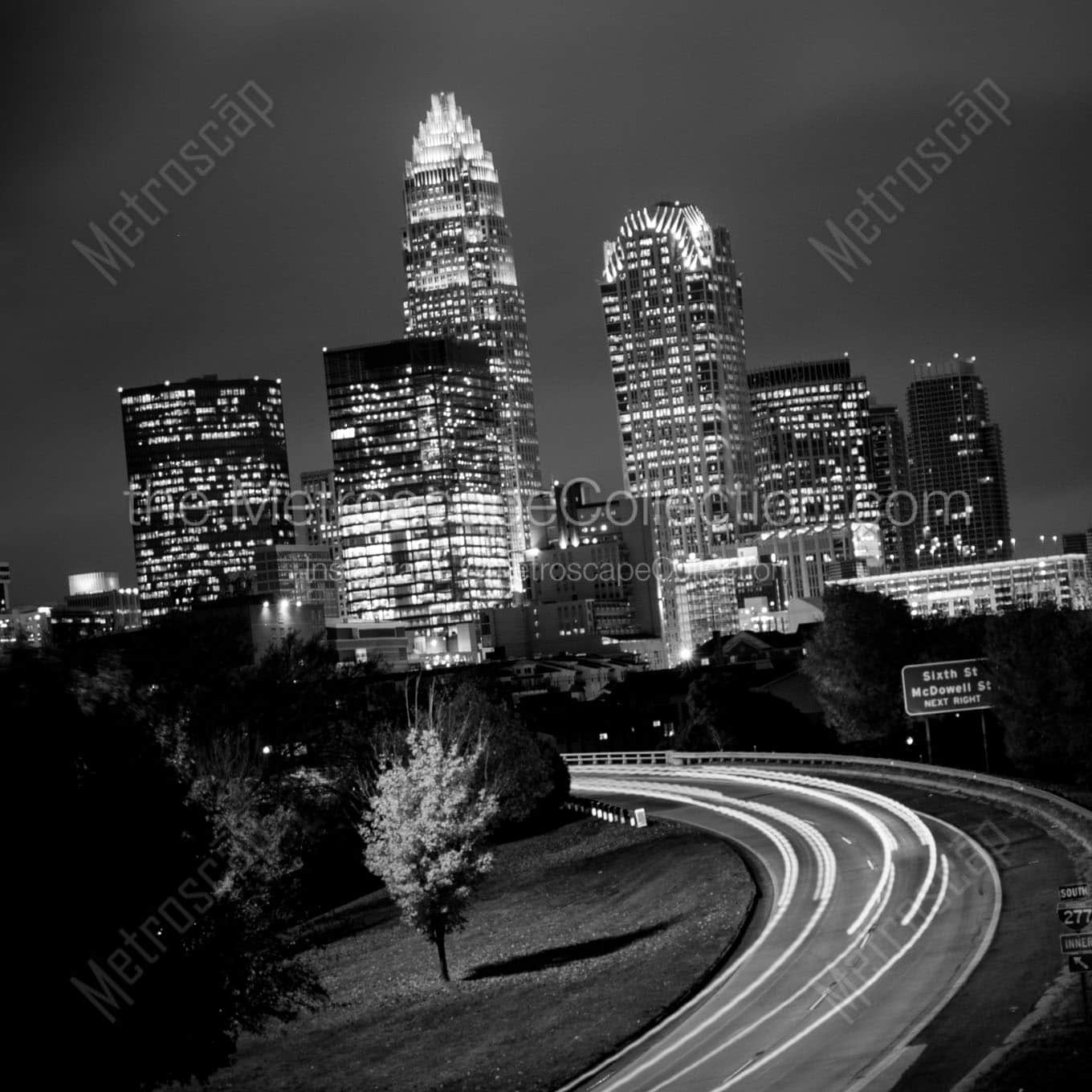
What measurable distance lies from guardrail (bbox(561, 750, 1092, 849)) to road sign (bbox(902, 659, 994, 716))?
2.55m

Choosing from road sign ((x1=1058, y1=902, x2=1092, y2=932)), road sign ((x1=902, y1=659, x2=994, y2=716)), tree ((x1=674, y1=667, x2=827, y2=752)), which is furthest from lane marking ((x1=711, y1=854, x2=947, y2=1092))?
tree ((x1=674, y1=667, x2=827, y2=752))

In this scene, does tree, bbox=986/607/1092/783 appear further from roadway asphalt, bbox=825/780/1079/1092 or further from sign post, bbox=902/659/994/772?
roadway asphalt, bbox=825/780/1079/1092

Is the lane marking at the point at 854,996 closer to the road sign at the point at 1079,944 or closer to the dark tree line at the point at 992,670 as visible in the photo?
the road sign at the point at 1079,944

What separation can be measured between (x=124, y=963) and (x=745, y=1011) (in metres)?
13.8


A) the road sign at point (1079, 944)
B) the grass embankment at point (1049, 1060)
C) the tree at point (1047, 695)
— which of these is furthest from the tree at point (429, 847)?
the tree at point (1047, 695)

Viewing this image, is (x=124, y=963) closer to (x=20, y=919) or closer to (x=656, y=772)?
(x=20, y=919)

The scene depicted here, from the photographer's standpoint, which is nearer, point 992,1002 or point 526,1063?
point 992,1002

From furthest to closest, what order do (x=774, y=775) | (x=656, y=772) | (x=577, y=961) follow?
(x=656, y=772) → (x=774, y=775) → (x=577, y=961)

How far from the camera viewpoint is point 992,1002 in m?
33.6

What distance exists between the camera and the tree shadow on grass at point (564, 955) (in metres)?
52.3

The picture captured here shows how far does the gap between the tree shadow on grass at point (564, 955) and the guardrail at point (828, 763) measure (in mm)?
13025

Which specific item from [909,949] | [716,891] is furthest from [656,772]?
[909,949]

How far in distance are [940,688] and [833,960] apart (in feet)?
106

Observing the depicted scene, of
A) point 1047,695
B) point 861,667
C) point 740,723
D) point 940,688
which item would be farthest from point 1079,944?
point 740,723
